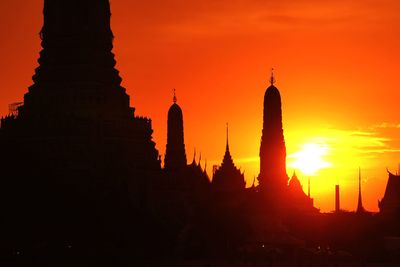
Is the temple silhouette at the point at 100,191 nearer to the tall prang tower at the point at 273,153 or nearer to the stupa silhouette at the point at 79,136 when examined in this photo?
the stupa silhouette at the point at 79,136

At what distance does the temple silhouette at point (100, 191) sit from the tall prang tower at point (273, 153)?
51.9 ft

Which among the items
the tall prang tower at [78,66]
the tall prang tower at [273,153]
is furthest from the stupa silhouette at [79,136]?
the tall prang tower at [273,153]

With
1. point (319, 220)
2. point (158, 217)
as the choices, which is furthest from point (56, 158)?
point (319, 220)

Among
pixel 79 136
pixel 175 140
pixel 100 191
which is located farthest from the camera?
pixel 175 140

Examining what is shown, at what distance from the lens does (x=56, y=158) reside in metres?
80.4

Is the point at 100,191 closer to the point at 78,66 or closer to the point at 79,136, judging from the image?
the point at 79,136

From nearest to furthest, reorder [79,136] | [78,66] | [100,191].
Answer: [100,191] < [79,136] < [78,66]

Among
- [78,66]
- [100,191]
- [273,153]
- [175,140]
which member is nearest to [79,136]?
[78,66]

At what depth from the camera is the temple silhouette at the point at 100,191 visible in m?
69.2

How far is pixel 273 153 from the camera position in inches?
4651

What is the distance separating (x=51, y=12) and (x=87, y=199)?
18.4 m

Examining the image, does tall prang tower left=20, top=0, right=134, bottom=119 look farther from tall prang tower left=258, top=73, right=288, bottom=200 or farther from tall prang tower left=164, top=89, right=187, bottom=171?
tall prang tower left=258, top=73, right=288, bottom=200

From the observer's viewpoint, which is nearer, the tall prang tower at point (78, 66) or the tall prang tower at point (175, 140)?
the tall prang tower at point (78, 66)

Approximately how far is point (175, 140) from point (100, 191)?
1636 inches
